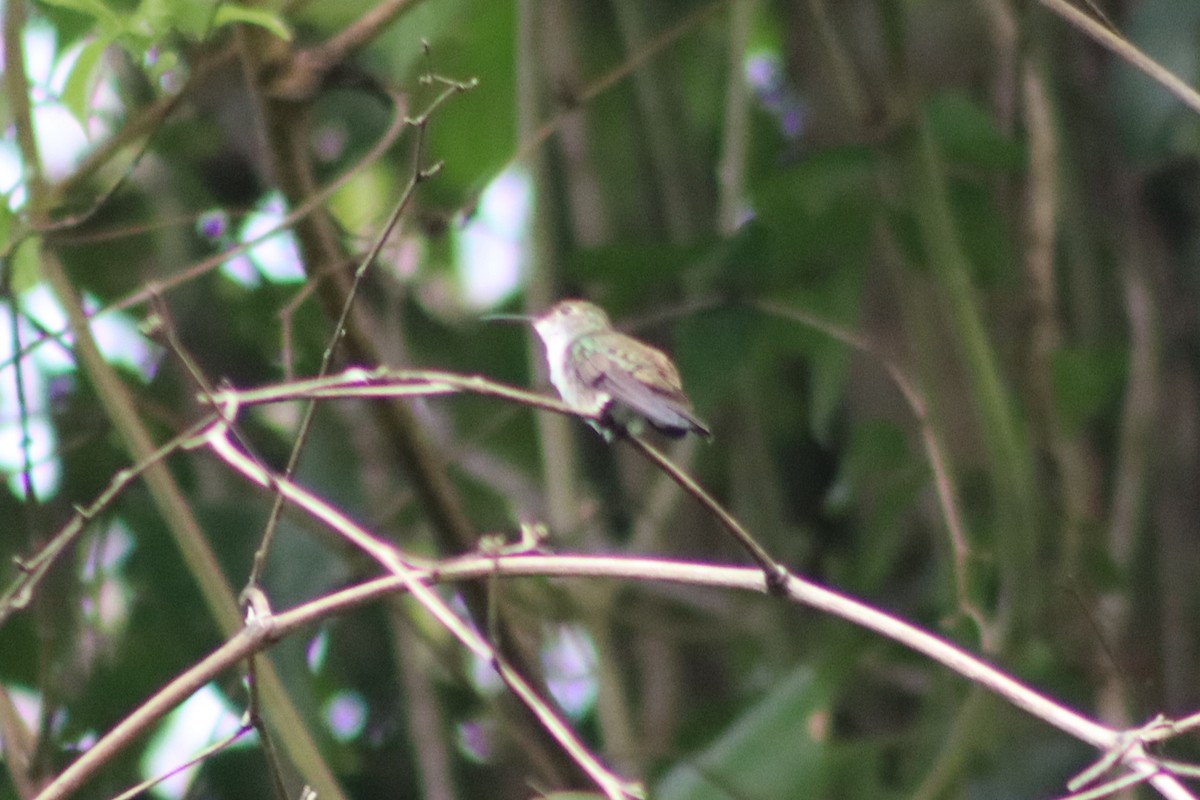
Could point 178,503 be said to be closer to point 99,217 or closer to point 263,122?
point 263,122

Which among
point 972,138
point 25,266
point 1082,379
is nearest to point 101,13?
point 25,266

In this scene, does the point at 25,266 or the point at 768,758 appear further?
the point at 768,758

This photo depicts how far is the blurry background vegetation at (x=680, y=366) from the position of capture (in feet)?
7.46

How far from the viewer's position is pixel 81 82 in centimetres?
181

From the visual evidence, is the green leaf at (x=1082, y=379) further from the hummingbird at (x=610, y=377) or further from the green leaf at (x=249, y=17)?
the green leaf at (x=249, y=17)

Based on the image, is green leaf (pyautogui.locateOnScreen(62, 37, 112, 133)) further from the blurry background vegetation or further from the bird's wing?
the bird's wing

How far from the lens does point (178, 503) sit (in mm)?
2035

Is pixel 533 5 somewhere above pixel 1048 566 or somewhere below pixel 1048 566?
above

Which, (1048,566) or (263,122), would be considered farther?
(1048,566)

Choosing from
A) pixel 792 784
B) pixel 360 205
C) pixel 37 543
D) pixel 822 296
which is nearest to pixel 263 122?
pixel 37 543

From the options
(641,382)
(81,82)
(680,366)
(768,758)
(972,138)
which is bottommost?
(768,758)

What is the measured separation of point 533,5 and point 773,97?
1.26 metres

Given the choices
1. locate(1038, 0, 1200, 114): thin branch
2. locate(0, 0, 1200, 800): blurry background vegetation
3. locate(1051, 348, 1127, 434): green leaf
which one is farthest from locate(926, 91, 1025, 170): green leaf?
locate(1038, 0, 1200, 114): thin branch

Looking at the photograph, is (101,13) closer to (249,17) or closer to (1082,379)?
(249,17)
